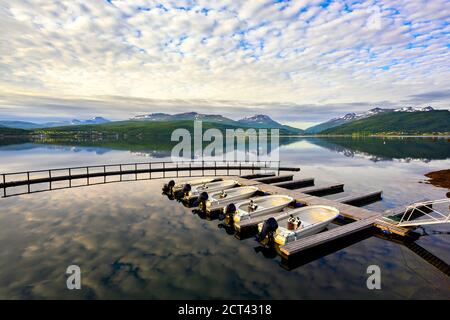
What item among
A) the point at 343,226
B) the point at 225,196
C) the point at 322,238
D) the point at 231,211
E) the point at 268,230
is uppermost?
the point at 225,196

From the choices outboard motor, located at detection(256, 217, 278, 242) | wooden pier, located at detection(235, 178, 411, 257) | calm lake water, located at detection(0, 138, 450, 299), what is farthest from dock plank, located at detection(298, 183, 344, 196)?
outboard motor, located at detection(256, 217, 278, 242)

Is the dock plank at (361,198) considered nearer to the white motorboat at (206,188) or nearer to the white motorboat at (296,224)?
the white motorboat at (296,224)

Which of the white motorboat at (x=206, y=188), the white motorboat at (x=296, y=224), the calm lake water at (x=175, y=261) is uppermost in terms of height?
the white motorboat at (x=206, y=188)

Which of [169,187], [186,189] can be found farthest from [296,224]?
[169,187]

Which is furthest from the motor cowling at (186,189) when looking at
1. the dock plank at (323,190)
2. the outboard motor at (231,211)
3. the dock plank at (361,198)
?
the dock plank at (361,198)

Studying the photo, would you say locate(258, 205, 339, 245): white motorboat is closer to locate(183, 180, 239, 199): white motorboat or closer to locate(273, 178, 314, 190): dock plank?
locate(183, 180, 239, 199): white motorboat

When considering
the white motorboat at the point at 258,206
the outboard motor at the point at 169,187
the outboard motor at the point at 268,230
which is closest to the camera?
the outboard motor at the point at 268,230

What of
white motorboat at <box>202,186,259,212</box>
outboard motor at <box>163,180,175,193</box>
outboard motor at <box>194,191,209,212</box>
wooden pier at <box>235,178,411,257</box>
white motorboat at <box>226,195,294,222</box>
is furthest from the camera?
outboard motor at <box>163,180,175,193</box>

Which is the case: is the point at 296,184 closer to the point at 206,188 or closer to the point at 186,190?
the point at 206,188

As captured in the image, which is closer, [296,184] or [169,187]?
[169,187]

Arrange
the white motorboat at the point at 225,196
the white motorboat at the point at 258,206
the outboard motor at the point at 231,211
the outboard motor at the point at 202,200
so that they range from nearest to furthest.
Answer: the white motorboat at the point at 258,206
the outboard motor at the point at 231,211
the white motorboat at the point at 225,196
the outboard motor at the point at 202,200
